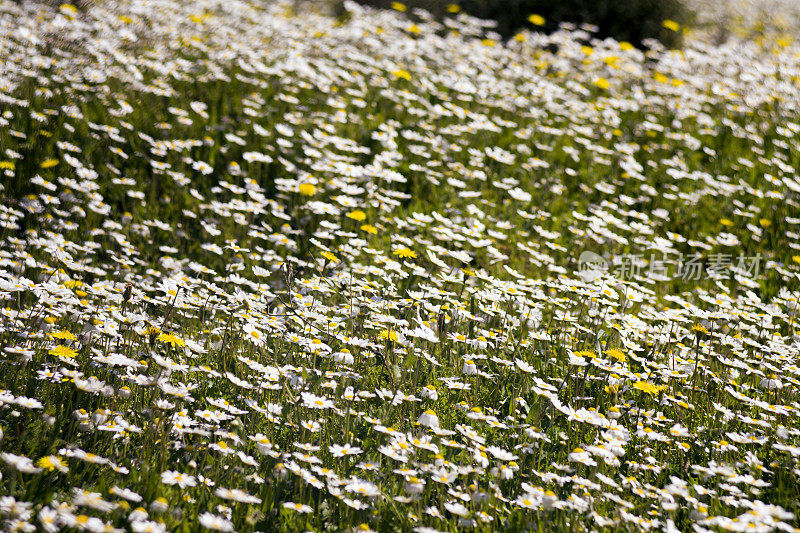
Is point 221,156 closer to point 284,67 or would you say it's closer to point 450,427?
point 284,67

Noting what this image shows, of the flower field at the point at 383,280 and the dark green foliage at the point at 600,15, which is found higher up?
the dark green foliage at the point at 600,15

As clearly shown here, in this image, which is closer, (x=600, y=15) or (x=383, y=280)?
(x=383, y=280)

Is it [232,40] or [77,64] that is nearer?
[77,64]

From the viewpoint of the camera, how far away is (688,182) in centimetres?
714

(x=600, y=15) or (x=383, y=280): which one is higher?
(x=600, y=15)

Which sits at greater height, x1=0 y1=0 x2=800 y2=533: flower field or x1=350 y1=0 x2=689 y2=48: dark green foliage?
x1=350 y1=0 x2=689 y2=48: dark green foliage

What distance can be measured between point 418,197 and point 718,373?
2.92m

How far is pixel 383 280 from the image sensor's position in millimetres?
4781

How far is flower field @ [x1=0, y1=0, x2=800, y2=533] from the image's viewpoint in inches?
108

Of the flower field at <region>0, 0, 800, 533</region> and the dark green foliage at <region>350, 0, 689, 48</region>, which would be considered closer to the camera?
the flower field at <region>0, 0, 800, 533</region>

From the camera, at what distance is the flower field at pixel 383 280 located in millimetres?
2742

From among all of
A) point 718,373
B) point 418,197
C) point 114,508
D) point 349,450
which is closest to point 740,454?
point 718,373

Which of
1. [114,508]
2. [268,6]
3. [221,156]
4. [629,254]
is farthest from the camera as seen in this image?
[268,6]

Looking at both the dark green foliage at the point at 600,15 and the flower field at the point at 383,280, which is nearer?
the flower field at the point at 383,280
